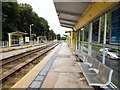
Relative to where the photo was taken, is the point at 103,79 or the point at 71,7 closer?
the point at 103,79

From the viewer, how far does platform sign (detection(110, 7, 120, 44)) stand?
5.15 m

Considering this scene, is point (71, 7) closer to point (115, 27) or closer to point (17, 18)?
point (115, 27)

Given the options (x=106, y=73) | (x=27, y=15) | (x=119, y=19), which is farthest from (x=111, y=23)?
(x=27, y=15)

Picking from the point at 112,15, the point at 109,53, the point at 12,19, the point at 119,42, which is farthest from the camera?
the point at 12,19

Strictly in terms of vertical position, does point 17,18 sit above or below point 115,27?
above

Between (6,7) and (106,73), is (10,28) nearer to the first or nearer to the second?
(6,7)

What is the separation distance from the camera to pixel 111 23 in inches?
230

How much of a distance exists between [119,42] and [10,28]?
49.3 meters

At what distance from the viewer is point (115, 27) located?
537cm

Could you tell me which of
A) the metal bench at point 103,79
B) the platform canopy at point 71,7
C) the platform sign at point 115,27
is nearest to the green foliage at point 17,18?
the platform canopy at point 71,7

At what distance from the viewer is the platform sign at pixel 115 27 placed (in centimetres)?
515

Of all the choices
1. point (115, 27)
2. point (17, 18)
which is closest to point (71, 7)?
point (115, 27)

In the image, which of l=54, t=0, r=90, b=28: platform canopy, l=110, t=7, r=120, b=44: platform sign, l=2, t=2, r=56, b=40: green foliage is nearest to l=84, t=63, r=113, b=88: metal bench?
l=110, t=7, r=120, b=44: platform sign

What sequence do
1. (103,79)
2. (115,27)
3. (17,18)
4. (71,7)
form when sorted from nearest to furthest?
(115,27) → (103,79) → (71,7) → (17,18)
